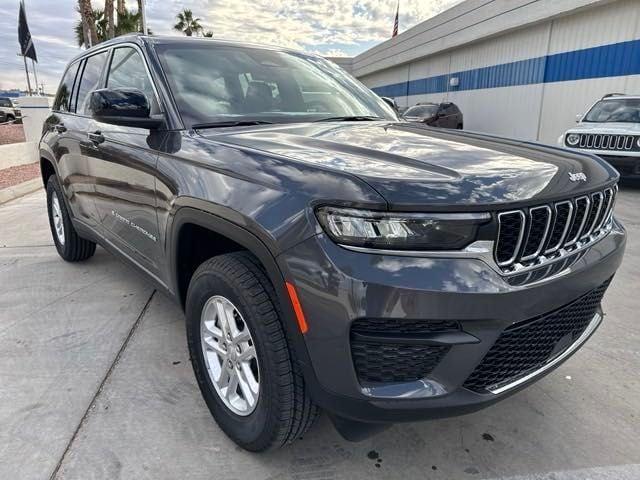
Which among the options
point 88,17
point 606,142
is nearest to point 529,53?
point 606,142

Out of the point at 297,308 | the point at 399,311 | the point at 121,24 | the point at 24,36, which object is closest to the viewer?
the point at 399,311

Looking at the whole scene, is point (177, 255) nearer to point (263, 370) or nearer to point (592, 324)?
point (263, 370)

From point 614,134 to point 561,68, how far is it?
887 centimetres

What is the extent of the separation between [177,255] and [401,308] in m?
1.30

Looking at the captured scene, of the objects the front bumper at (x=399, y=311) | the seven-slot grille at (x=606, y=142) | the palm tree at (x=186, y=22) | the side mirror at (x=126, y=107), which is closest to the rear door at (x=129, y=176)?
the side mirror at (x=126, y=107)

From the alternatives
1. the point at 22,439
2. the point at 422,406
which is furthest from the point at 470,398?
the point at 22,439

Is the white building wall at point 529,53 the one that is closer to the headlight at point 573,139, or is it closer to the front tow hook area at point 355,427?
the headlight at point 573,139

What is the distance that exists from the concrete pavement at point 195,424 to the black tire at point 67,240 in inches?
43.0

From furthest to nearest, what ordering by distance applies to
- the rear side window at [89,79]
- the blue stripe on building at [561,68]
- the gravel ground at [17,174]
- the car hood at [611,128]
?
1. the blue stripe on building at [561,68]
2. the gravel ground at [17,174]
3. the car hood at [611,128]
4. the rear side window at [89,79]

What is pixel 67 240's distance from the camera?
446 centimetres

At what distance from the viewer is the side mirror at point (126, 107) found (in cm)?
240

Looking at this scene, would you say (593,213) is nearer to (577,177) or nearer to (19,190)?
(577,177)

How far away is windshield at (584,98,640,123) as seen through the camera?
8992 mm

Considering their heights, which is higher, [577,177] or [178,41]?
[178,41]
